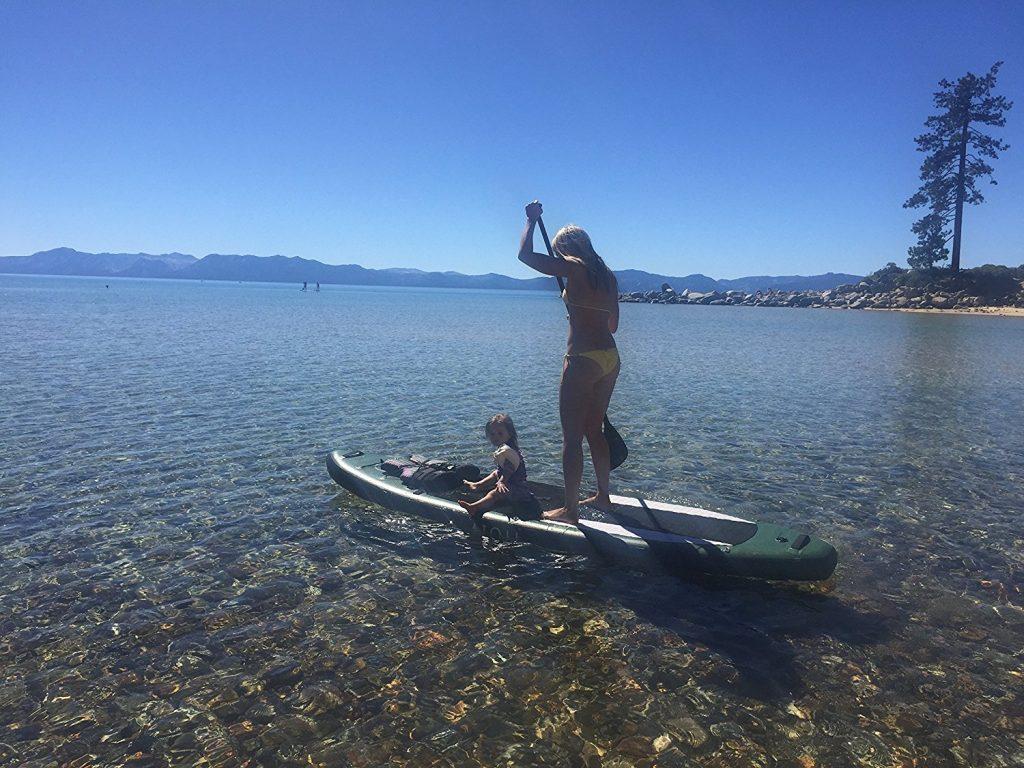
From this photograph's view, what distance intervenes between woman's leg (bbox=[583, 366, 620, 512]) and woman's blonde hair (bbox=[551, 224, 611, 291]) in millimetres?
1038

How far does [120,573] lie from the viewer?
22.0ft

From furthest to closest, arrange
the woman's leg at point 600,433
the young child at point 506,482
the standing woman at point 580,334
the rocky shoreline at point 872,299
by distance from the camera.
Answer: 1. the rocky shoreline at point 872,299
2. the young child at point 506,482
3. the woman's leg at point 600,433
4. the standing woman at point 580,334

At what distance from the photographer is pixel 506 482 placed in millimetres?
7867

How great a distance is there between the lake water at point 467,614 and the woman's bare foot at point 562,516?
450 mm

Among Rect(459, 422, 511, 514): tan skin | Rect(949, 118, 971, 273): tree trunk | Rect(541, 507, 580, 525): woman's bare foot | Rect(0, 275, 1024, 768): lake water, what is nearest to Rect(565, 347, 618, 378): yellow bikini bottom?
Rect(459, 422, 511, 514): tan skin

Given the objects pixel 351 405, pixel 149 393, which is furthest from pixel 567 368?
pixel 149 393

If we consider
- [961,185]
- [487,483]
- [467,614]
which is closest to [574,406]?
[487,483]

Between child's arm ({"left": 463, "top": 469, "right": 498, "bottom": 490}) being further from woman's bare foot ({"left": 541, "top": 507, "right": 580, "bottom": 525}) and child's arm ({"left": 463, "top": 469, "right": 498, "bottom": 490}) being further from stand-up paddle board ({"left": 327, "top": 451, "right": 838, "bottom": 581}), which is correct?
woman's bare foot ({"left": 541, "top": 507, "right": 580, "bottom": 525})

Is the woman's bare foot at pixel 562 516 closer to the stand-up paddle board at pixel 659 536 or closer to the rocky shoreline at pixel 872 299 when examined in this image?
the stand-up paddle board at pixel 659 536

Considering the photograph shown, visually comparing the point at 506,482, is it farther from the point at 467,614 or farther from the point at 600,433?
the point at 467,614

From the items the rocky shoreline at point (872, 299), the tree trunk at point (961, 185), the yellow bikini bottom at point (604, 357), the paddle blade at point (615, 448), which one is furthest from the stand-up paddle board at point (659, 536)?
the tree trunk at point (961, 185)

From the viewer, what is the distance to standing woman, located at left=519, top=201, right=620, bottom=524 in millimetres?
6836

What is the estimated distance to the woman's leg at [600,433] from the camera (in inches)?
287

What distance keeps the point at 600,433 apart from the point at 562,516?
1047 millimetres
